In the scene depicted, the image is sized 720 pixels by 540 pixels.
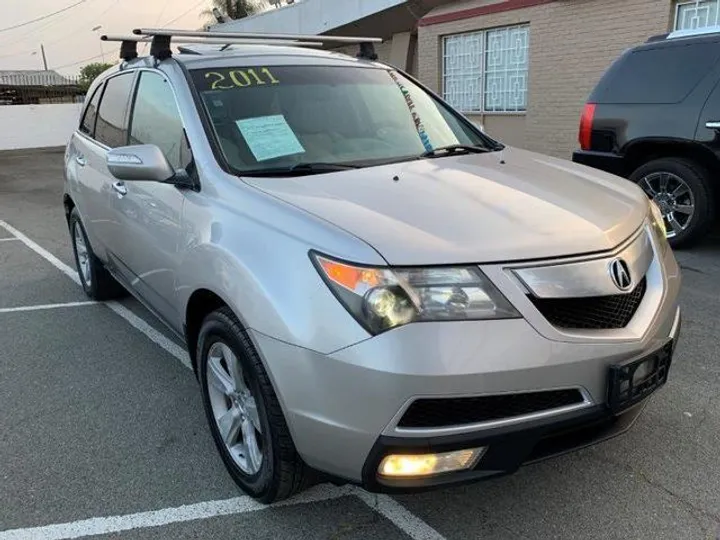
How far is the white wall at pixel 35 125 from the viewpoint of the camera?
2670cm

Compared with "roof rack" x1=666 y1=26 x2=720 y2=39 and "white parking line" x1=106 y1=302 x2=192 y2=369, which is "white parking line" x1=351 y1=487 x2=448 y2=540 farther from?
"roof rack" x1=666 y1=26 x2=720 y2=39

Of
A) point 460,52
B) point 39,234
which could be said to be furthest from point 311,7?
point 39,234

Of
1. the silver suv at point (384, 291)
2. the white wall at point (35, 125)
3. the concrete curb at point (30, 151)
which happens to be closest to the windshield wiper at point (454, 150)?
the silver suv at point (384, 291)

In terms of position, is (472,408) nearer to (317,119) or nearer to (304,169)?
(304,169)

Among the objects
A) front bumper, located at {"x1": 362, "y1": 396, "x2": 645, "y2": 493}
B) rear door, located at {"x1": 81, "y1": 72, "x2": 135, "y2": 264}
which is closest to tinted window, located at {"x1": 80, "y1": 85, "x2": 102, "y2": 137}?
rear door, located at {"x1": 81, "y1": 72, "x2": 135, "y2": 264}

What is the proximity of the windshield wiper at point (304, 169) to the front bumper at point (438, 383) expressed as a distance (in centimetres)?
91

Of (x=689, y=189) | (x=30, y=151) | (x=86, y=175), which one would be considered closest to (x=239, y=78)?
(x=86, y=175)

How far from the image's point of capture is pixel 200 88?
3367mm

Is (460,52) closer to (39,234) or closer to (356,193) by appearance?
(39,234)

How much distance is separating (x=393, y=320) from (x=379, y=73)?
2.28 m

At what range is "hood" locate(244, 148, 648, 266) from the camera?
226 centimetres

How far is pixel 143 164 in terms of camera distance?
10.1ft

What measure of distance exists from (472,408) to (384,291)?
468 mm

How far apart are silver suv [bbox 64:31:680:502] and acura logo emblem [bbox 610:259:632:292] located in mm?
10
